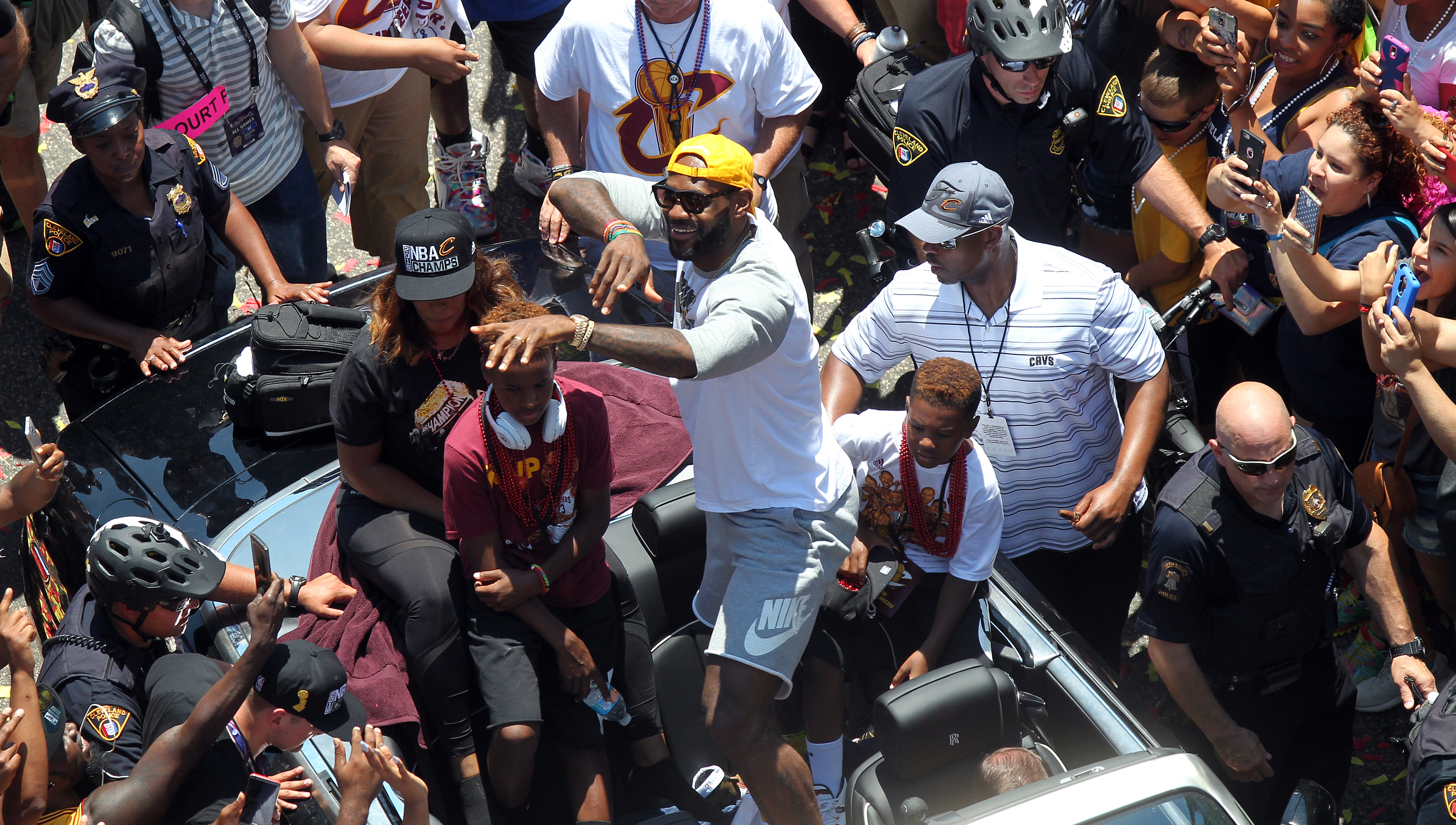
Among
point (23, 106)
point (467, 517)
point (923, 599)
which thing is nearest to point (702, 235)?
point (467, 517)

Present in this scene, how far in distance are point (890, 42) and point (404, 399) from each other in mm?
3145

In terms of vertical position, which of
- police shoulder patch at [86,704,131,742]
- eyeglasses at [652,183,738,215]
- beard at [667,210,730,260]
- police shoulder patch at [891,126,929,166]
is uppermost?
eyeglasses at [652,183,738,215]

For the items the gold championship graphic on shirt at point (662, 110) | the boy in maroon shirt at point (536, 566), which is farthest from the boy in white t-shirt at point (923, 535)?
the gold championship graphic on shirt at point (662, 110)

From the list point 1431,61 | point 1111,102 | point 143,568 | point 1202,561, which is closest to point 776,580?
point 1202,561

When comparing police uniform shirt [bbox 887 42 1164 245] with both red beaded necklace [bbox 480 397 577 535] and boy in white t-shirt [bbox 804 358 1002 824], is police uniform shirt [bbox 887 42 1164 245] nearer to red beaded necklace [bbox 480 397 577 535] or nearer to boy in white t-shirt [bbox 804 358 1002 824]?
boy in white t-shirt [bbox 804 358 1002 824]

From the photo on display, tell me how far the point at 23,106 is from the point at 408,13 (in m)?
1.92

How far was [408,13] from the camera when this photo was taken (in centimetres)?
612

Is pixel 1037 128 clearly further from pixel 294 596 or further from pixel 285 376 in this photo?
pixel 294 596

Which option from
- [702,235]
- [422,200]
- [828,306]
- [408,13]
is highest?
[702,235]

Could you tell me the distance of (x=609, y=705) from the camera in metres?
3.88

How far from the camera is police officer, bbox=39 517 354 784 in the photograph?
142 inches

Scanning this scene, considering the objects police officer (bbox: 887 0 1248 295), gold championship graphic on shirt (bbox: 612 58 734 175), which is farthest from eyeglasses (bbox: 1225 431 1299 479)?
gold championship graphic on shirt (bbox: 612 58 734 175)

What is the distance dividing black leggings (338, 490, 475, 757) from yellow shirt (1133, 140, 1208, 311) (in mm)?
3236

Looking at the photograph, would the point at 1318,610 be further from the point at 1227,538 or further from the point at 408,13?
the point at 408,13
